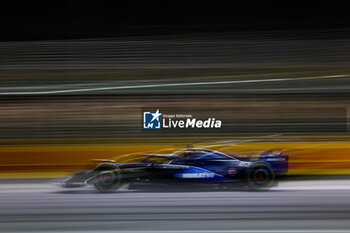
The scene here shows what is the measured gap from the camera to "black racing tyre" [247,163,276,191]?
→ 25.4ft

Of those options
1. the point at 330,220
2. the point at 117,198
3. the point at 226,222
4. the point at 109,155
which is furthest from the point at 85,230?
the point at 109,155

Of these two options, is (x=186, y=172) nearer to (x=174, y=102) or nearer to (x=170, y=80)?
(x=174, y=102)

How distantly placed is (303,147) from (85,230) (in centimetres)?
747

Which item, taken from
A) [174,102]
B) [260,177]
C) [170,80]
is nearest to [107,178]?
[260,177]

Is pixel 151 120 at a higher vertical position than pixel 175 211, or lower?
higher

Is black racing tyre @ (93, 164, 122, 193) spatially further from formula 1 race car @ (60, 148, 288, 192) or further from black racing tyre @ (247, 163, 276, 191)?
black racing tyre @ (247, 163, 276, 191)

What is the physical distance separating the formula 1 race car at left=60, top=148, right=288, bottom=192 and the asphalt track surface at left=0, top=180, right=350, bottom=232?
21 centimetres

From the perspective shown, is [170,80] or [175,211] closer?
[175,211]

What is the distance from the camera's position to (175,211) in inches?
230

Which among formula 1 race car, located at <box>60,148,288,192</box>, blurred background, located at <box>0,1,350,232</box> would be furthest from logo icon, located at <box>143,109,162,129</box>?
formula 1 race car, located at <box>60,148,288,192</box>

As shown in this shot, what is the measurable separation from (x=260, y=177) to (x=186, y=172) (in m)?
1.32

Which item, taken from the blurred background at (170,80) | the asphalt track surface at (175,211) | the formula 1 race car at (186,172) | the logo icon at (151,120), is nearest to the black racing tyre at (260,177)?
the formula 1 race car at (186,172)

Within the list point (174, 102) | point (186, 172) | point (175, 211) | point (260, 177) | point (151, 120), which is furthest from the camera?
point (174, 102)

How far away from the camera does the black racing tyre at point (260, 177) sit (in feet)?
25.4
